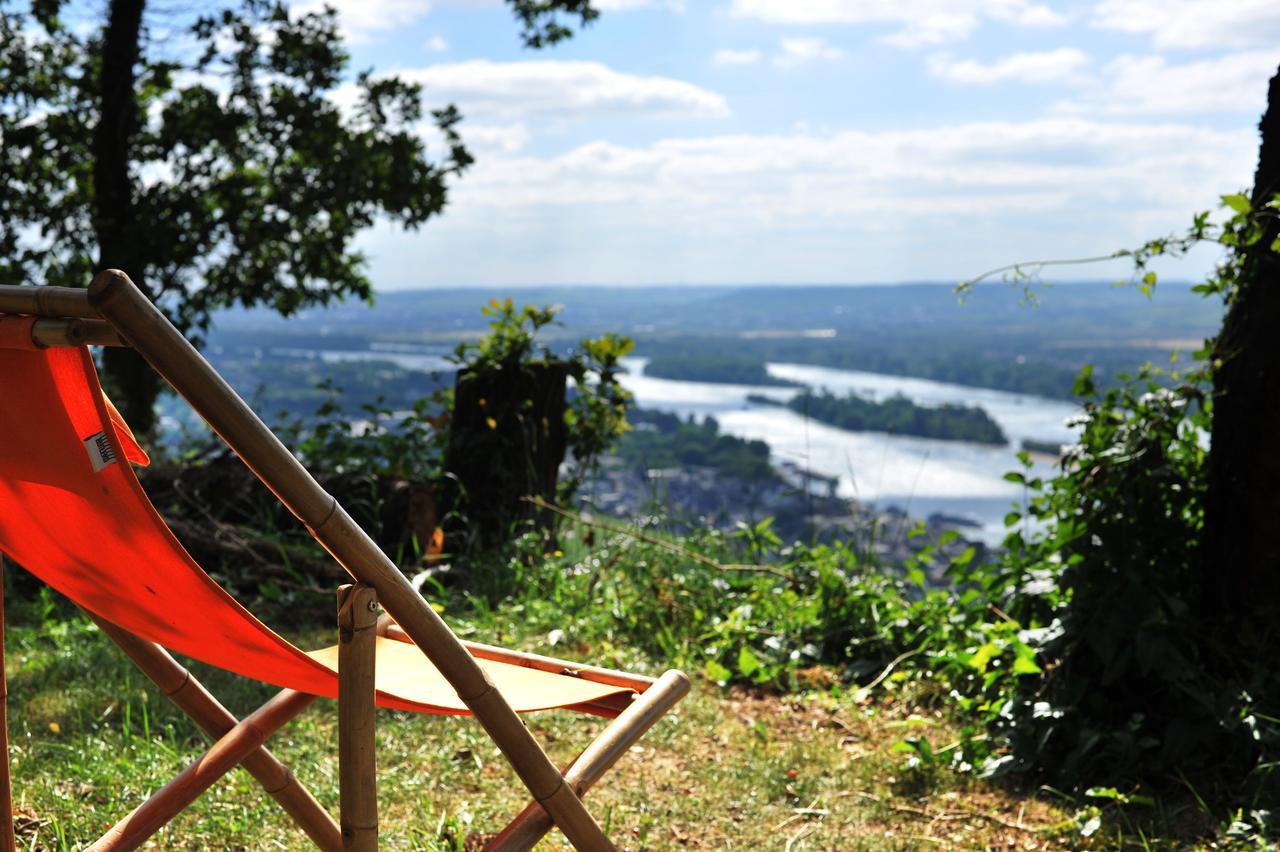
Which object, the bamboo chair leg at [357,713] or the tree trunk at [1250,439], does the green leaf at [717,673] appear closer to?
the tree trunk at [1250,439]

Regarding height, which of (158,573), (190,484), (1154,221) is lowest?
(190,484)

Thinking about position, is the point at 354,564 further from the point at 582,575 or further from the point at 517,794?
the point at 582,575

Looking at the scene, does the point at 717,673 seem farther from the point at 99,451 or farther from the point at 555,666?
the point at 99,451

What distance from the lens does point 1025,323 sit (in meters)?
35.8

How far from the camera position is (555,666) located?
2.04 m

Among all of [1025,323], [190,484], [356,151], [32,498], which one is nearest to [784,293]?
[1025,323]

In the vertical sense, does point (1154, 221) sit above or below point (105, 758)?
above

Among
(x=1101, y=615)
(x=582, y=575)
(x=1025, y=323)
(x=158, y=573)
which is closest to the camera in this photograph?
(x=158, y=573)

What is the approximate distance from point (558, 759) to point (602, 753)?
1.35m

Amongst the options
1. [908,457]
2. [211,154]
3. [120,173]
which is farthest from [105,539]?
[211,154]

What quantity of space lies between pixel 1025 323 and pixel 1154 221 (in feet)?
114

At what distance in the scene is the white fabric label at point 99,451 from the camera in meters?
1.29

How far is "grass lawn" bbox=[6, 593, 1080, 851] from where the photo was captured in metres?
2.46

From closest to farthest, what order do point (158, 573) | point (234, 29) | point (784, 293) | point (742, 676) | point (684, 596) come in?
point (158, 573) → point (742, 676) → point (684, 596) → point (234, 29) → point (784, 293)
